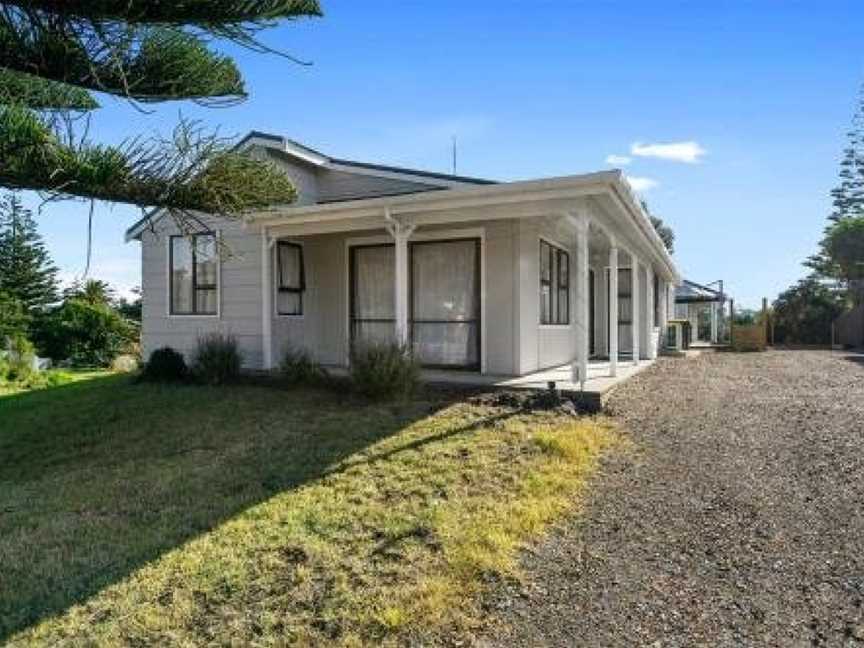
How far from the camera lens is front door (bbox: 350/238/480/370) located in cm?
1117

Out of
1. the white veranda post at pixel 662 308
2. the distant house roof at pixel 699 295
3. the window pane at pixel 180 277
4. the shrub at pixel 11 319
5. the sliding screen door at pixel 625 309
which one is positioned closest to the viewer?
the window pane at pixel 180 277

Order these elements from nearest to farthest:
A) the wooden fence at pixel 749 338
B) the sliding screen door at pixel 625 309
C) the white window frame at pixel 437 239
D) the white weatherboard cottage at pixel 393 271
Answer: the white weatherboard cottage at pixel 393 271, the white window frame at pixel 437 239, the sliding screen door at pixel 625 309, the wooden fence at pixel 749 338

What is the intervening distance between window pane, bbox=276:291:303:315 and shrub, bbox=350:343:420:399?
3536 mm

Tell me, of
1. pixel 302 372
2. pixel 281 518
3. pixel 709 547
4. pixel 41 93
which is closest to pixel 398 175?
pixel 302 372

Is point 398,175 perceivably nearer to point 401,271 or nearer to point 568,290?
point 401,271

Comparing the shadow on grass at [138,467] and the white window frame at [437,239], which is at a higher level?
the white window frame at [437,239]

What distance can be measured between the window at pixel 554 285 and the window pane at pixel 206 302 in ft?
19.5

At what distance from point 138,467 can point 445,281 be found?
570 cm

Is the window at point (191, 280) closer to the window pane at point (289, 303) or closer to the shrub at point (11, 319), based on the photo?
the window pane at point (289, 303)

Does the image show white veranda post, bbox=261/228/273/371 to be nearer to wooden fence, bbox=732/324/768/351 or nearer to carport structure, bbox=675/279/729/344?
wooden fence, bbox=732/324/768/351

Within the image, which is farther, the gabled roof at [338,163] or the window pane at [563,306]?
the window pane at [563,306]

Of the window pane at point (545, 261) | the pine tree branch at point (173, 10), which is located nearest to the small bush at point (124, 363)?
the window pane at point (545, 261)

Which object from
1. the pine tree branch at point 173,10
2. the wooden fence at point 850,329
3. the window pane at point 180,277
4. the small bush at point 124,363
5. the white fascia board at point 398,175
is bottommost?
the small bush at point 124,363

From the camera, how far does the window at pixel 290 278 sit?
1213 centimetres
